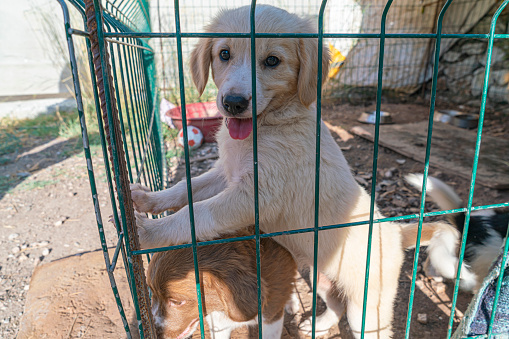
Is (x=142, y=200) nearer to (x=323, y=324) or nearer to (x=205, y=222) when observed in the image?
(x=205, y=222)

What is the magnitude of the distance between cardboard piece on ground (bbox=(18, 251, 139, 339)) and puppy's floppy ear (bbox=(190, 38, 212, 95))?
1.71 meters

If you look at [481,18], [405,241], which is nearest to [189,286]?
[405,241]

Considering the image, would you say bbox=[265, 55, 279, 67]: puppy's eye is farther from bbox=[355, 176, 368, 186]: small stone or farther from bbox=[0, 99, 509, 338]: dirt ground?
bbox=[355, 176, 368, 186]: small stone

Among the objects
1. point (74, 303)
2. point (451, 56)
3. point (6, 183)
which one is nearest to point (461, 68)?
point (451, 56)

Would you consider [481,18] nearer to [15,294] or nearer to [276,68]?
[276,68]

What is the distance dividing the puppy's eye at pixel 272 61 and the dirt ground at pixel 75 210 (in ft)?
6.17

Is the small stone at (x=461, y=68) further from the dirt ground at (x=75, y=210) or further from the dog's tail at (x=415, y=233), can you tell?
the dog's tail at (x=415, y=233)

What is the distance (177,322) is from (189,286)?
8.5 inches

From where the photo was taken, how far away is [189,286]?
71.6 inches

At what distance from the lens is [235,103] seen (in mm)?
1778

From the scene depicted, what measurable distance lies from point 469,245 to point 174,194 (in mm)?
2438

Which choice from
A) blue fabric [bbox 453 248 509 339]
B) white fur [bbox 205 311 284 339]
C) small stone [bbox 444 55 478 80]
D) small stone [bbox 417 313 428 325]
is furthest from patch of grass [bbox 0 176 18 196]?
small stone [bbox 444 55 478 80]

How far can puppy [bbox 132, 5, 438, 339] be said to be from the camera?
5.91 feet

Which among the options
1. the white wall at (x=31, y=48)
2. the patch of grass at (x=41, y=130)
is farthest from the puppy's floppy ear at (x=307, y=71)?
the white wall at (x=31, y=48)
